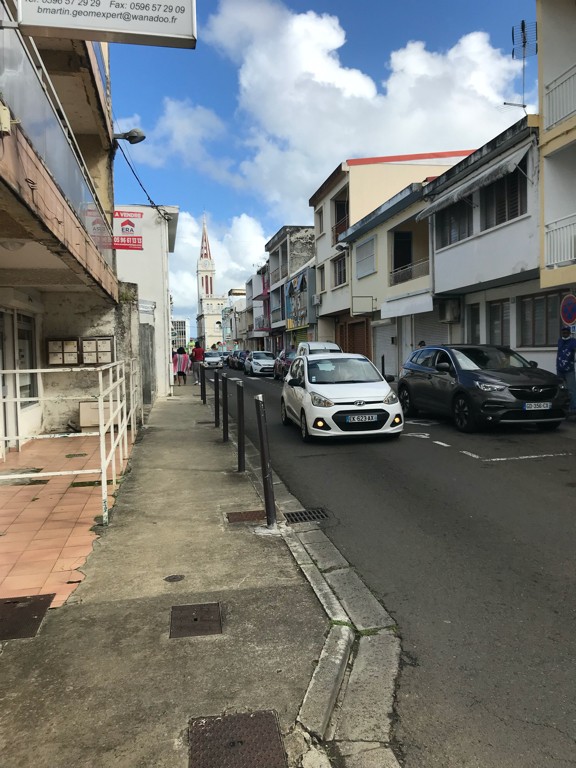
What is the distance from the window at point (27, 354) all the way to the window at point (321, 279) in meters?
25.2

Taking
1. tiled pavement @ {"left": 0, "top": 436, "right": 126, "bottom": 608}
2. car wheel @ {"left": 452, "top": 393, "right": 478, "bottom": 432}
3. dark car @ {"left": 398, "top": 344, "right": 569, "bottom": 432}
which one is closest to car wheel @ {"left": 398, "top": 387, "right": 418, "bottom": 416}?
dark car @ {"left": 398, "top": 344, "right": 569, "bottom": 432}

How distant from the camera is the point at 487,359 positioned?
36.6 ft

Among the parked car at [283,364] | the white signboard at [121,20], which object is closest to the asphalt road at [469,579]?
the white signboard at [121,20]

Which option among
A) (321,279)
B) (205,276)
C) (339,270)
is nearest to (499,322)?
(339,270)

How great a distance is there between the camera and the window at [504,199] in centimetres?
1512

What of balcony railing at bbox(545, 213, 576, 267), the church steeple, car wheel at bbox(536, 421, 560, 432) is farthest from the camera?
the church steeple

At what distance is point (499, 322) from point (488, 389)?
826 centimetres

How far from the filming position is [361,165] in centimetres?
2823

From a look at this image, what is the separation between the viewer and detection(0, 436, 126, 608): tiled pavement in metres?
4.17

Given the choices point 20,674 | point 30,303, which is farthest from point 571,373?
point 20,674

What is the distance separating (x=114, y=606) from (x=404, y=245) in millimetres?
22746

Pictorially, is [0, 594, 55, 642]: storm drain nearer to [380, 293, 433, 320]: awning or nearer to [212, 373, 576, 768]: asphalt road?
[212, 373, 576, 768]: asphalt road

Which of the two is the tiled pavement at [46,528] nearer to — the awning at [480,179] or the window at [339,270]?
the awning at [480,179]

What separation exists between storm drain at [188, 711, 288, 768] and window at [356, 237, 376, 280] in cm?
2442
